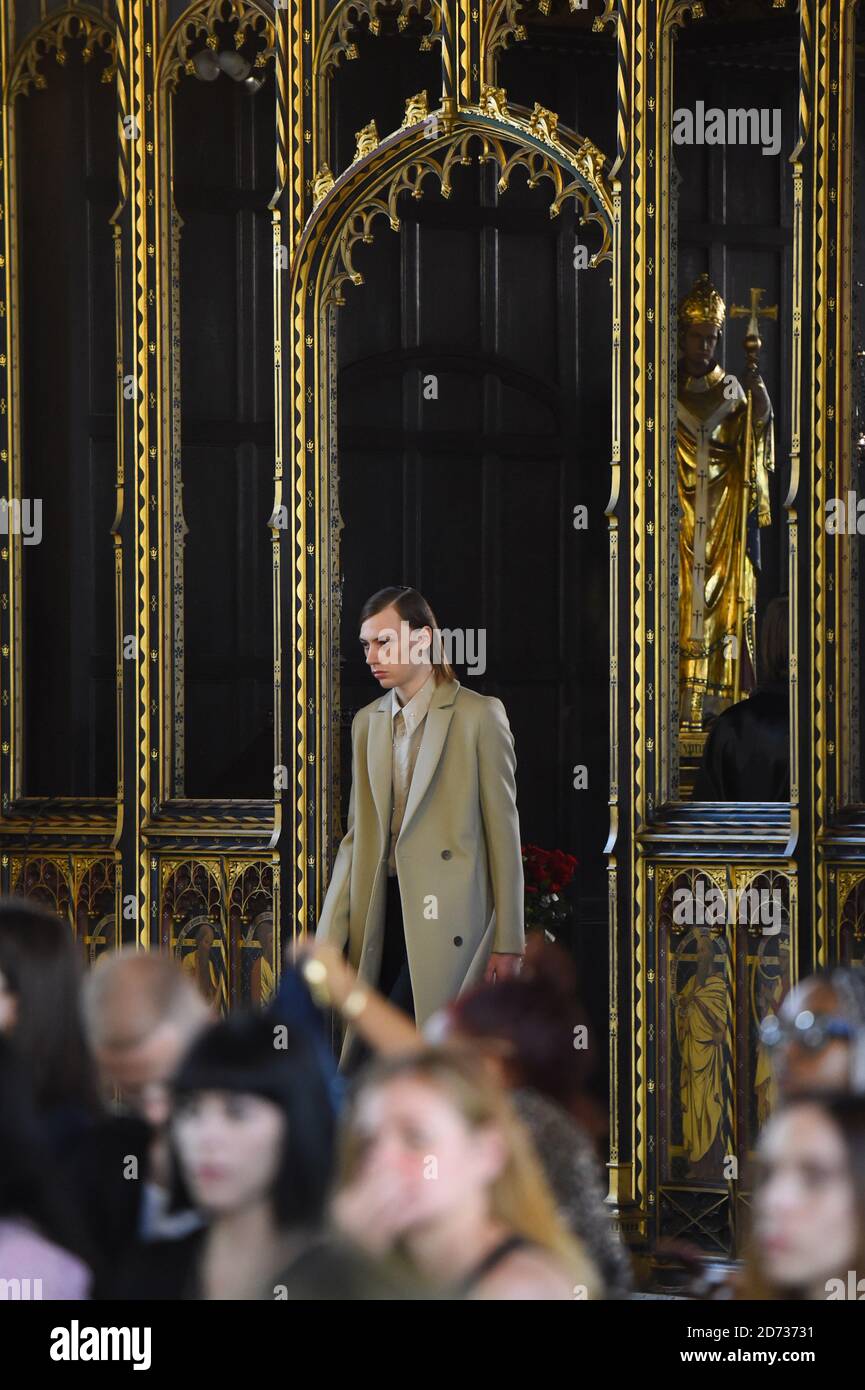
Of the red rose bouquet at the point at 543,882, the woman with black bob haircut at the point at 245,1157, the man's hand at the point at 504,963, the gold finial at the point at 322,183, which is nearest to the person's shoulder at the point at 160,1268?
the woman with black bob haircut at the point at 245,1157

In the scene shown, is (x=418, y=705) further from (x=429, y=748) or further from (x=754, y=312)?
(x=754, y=312)

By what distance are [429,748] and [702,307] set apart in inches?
78.7

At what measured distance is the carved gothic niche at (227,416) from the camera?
7.65 meters

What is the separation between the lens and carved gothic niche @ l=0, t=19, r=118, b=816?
24.3 ft

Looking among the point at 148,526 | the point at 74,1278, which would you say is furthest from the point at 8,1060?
the point at 148,526

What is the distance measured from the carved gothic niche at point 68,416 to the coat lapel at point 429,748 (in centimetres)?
189

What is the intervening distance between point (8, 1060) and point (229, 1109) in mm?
401

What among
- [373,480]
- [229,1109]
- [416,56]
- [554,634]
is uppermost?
[416,56]

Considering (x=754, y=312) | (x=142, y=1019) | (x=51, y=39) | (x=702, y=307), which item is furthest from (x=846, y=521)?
(x=142, y=1019)

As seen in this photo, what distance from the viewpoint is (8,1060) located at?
2.94 m

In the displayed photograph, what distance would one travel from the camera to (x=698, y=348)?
23.1 feet

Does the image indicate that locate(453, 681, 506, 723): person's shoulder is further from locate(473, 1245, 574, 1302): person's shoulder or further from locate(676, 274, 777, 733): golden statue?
locate(473, 1245, 574, 1302): person's shoulder

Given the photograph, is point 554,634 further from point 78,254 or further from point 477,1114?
point 477,1114

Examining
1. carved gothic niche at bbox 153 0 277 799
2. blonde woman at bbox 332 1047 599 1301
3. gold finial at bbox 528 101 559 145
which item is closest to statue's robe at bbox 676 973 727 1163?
carved gothic niche at bbox 153 0 277 799
